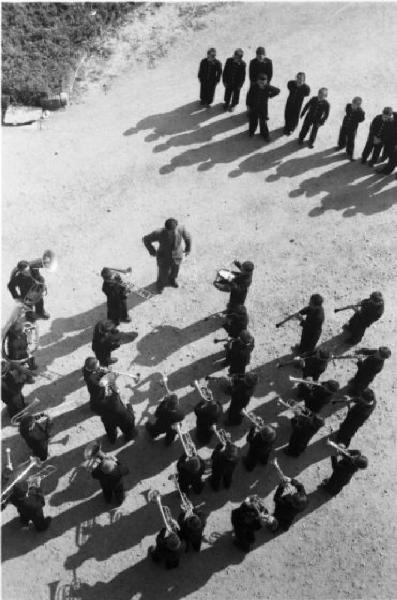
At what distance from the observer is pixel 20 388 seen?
35.2ft

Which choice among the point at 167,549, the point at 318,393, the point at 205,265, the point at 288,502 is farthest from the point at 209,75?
the point at 167,549

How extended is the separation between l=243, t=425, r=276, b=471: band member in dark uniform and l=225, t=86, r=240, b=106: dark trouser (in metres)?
10.5

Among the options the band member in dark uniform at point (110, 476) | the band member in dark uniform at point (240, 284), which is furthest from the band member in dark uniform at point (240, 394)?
the band member in dark uniform at point (110, 476)

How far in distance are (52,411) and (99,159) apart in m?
7.39

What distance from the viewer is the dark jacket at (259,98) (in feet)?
50.5

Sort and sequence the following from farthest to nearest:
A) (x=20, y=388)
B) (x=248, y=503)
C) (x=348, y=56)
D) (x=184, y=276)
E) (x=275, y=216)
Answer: (x=348, y=56), (x=275, y=216), (x=184, y=276), (x=20, y=388), (x=248, y=503)

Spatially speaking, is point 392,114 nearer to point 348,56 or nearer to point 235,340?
point 348,56

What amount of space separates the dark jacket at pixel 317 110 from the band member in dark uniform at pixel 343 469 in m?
9.42

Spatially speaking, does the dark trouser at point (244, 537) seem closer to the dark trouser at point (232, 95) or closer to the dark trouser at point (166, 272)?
the dark trouser at point (166, 272)

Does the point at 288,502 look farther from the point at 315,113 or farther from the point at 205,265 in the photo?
the point at 315,113

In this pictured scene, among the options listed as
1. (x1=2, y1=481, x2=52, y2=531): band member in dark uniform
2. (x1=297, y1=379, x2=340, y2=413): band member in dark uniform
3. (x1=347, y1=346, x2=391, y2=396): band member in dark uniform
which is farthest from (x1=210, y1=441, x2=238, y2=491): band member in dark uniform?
(x1=347, y1=346, x2=391, y2=396): band member in dark uniform

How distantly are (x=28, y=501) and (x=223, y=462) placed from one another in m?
3.11

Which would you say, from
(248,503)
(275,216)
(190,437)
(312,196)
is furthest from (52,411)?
(312,196)

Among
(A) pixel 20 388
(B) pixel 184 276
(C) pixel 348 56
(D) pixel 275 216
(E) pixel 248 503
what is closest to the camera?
(E) pixel 248 503
